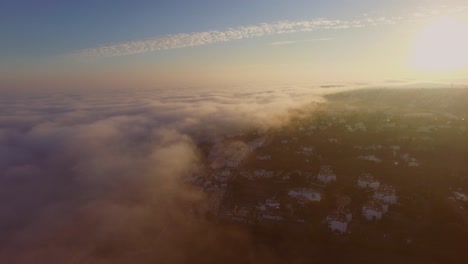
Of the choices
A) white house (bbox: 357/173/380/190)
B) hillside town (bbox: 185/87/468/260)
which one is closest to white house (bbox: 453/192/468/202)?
hillside town (bbox: 185/87/468/260)

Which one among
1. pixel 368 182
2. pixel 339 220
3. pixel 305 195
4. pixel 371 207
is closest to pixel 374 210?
pixel 371 207

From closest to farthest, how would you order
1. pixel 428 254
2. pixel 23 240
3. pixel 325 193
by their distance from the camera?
1. pixel 428 254
2. pixel 23 240
3. pixel 325 193

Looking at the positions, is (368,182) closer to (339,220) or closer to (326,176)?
(326,176)

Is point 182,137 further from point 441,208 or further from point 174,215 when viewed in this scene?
point 441,208

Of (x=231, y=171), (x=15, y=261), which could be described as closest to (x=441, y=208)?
(x=231, y=171)

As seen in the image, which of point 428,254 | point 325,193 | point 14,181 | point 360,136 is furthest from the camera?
point 360,136

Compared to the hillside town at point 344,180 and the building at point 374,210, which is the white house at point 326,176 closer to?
the hillside town at point 344,180

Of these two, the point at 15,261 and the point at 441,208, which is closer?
the point at 15,261
